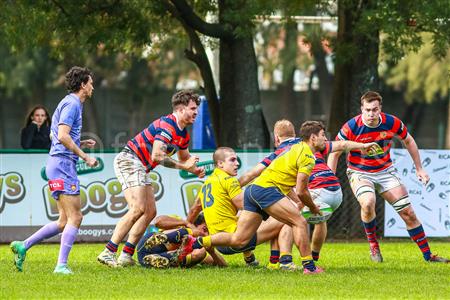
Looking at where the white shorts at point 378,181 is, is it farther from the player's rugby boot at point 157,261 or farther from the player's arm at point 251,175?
the player's rugby boot at point 157,261

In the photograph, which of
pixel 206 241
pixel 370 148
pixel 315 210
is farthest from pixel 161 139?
pixel 370 148

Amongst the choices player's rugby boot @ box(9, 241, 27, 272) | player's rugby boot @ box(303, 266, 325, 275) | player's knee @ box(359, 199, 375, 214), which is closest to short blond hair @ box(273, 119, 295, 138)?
player's rugby boot @ box(303, 266, 325, 275)

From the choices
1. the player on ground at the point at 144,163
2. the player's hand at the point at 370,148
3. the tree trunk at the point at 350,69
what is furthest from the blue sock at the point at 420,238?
the tree trunk at the point at 350,69

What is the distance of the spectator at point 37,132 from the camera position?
57.7 ft

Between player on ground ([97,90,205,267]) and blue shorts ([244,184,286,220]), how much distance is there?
0.71 m

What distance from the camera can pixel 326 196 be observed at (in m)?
12.4

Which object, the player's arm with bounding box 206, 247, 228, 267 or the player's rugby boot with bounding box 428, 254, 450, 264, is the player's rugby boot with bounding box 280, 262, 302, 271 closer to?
the player's arm with bounding box 206, 247, 228, 267

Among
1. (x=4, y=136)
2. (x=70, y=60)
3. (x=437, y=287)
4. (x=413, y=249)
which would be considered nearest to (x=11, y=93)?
(x=4, y=136)

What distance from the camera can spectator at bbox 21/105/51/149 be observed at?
17594 mm

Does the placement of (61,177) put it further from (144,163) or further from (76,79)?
(144,163)

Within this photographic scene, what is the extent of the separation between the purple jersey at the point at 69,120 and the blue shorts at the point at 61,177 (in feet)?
0.24

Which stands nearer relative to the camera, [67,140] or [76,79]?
[67,140]

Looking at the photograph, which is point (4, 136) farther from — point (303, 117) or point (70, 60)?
point (70, 60)

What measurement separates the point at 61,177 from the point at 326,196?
315cm
